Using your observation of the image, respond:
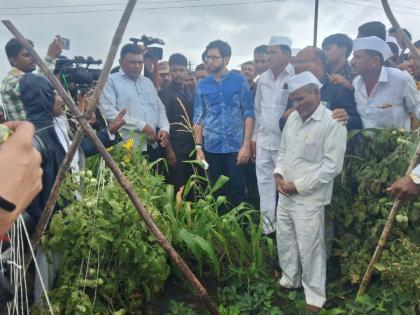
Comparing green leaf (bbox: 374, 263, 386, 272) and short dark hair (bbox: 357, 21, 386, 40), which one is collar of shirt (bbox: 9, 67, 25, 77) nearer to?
green leaf (bbox: 374, 263, 386, 272)

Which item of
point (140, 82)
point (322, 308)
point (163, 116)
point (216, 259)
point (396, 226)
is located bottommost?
point (322, 308)

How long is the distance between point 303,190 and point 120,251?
1347mm

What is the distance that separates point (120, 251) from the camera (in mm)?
2633

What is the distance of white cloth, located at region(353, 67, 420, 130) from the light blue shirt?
205 centimetres

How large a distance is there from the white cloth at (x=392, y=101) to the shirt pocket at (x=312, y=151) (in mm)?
702

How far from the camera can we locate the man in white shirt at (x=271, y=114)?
13.9 ft

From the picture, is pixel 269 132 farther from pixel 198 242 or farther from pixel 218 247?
pixel 198 242

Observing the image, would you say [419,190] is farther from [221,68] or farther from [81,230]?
[221,68]

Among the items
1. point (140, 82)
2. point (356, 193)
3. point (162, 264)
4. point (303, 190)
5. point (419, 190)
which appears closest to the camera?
point (419, 190)

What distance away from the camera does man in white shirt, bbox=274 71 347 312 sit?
3.07 m

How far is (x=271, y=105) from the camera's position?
4262 millimetres

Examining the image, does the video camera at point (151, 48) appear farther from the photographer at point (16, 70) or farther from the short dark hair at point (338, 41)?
the short dark hair at point (338, 41)

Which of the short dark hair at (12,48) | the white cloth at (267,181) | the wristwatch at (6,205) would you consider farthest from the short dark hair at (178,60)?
the wristwatch at (6,205)

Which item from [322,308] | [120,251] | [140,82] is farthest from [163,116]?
[322,308]
